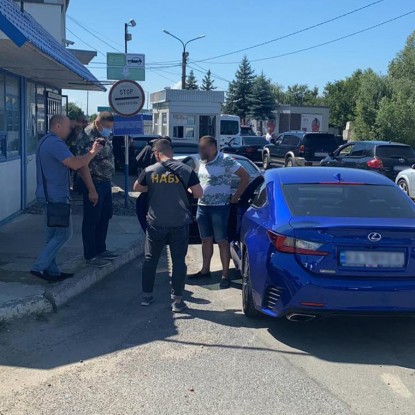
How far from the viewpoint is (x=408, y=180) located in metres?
15.3

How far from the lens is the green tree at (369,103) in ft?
127

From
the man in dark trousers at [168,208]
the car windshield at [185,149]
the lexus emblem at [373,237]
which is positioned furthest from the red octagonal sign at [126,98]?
the lexus emblem at [373,237]

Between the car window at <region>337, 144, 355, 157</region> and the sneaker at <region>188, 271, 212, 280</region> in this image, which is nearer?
the sneaker at <region>188, 271, 212, 280</region>

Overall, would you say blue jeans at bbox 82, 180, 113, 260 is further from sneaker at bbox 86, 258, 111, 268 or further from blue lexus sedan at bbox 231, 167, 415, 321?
blue lexus sedan at bbox 231, 167, 415, 321

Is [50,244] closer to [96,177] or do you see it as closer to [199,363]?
[96,177]

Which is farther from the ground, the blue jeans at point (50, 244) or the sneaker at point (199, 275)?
the blue jeans at point (50, 244)

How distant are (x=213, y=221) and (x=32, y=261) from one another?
2.36 meters

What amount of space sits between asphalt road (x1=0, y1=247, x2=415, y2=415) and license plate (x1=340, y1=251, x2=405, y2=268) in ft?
2.58

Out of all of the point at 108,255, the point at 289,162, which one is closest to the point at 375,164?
the point at 289,162

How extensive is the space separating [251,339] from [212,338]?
354mm

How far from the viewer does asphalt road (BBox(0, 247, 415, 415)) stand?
379cm

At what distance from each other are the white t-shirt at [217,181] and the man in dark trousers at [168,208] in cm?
76

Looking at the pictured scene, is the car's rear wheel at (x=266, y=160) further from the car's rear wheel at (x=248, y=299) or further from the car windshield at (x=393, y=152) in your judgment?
the car's rear wheel at (x=248, y=299)

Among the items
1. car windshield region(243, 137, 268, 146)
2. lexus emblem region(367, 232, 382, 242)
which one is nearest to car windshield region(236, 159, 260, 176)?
lexus emblem region(367, 232, 382, 242)
